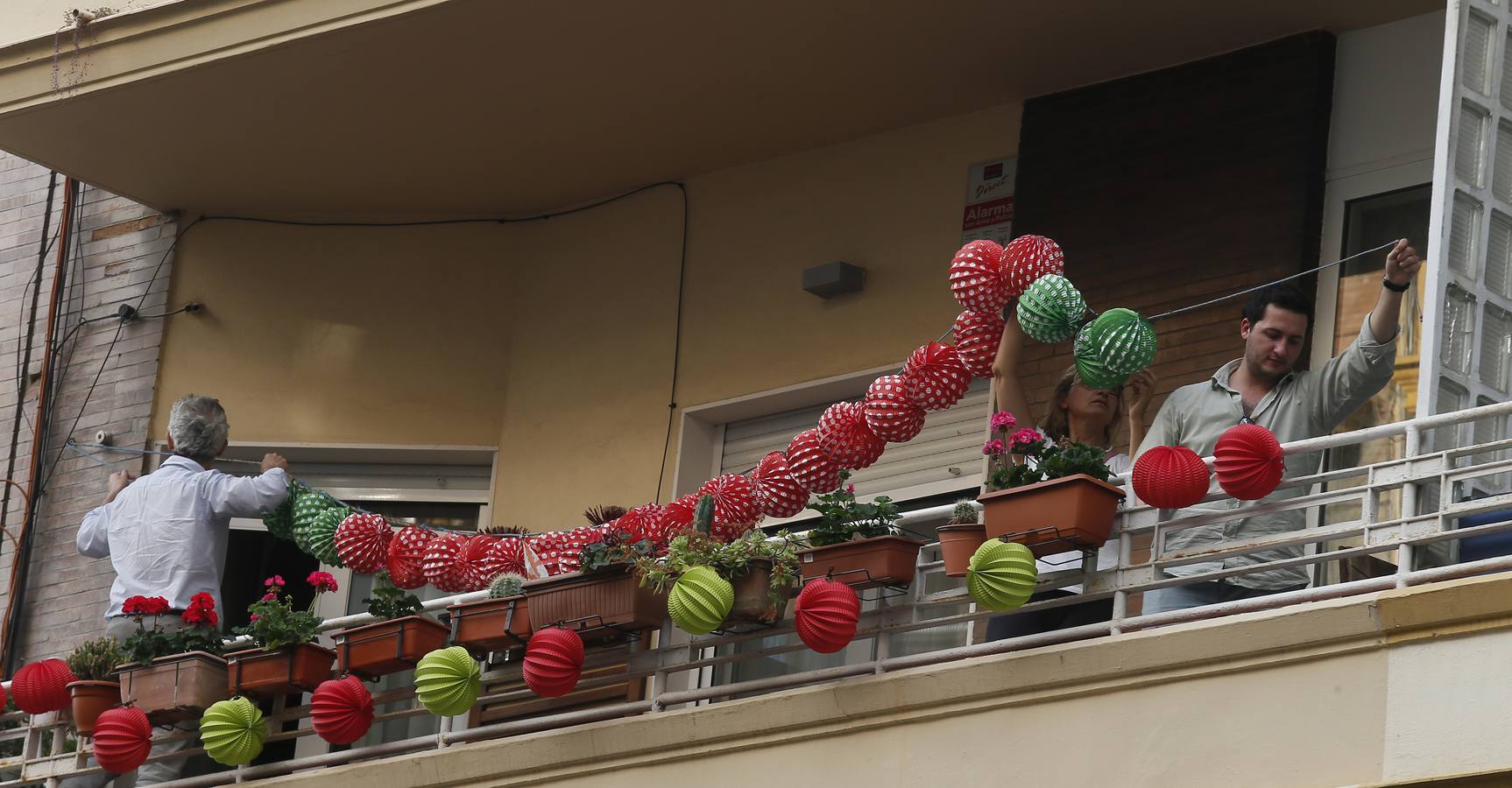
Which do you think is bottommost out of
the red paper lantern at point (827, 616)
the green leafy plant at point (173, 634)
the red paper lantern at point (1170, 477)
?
the green leafy plant at point (173, 634)

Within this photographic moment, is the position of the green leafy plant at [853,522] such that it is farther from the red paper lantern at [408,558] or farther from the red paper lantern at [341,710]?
the red paper lantern at [408,558]

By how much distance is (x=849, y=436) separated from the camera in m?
8.49

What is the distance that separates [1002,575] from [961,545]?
0.35 m

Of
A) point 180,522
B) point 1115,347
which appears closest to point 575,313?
point 180,522

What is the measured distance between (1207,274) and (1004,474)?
2.51m

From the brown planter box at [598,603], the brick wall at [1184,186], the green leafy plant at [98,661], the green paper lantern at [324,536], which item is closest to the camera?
the brown planter box at [598,603]

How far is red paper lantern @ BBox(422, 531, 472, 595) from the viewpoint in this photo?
371 inches

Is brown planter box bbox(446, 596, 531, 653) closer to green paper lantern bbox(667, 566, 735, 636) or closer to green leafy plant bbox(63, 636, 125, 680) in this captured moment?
green paper lantern bbox(667, 566, 735, 636)

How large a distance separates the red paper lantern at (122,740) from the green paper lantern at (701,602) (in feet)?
8.29

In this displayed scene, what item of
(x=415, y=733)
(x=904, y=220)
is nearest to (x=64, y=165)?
(x=415, y=733)

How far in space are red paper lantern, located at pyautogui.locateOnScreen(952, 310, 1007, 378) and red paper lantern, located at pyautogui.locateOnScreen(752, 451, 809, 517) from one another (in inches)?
33.4

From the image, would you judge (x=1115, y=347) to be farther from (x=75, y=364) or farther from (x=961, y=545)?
(x=75, y=364)

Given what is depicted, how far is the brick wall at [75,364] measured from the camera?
12047 millimetres

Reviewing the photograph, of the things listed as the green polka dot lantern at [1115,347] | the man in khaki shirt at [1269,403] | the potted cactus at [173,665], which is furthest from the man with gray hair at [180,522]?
the man in khaki shirt at [1269,403]
